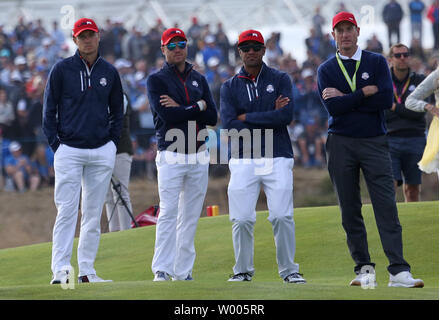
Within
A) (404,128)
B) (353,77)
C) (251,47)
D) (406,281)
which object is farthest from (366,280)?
(404,128)

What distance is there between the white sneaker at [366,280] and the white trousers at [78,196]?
9.03ft

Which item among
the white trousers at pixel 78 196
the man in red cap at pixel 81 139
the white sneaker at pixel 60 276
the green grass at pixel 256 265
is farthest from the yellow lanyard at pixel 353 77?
the white sneaker at pixel 60 276

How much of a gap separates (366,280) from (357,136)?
137 centimetres

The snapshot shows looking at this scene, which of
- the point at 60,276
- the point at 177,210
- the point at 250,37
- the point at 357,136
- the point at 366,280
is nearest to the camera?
the point at 366,280

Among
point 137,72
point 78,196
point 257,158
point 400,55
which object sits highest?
point 137,72

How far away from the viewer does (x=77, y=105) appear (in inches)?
371

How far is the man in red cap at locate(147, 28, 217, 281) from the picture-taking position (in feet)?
30.4

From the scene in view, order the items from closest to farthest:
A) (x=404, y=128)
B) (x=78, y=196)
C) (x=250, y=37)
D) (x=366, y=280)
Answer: (x=366, y=280), (x=250, y=37), (x=78, y=196), (x=404, y=128)

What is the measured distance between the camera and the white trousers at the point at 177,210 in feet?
30.3

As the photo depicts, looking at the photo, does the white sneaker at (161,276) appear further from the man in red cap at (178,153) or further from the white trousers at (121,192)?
the white trousers at (121,192)

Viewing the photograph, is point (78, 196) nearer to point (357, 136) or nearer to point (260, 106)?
point (260, 106)

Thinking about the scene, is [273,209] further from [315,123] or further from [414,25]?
[414,25]

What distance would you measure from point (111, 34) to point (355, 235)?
18350 mm

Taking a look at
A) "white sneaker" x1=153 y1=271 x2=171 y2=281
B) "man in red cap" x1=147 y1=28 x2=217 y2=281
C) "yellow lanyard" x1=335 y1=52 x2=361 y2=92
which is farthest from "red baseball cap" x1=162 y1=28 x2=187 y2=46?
"white sneaker" x1=153 y1=271 x2=171 y2=281
